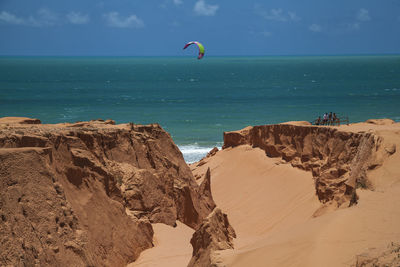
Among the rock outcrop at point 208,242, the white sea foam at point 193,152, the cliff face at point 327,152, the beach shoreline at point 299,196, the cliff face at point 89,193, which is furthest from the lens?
the white sea foam at point 193,152

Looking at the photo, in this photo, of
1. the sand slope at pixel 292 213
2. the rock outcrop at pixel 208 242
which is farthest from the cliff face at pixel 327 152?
the rock outcrop at pixel 208 242

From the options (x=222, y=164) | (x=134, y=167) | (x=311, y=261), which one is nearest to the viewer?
(x=311, y=261)

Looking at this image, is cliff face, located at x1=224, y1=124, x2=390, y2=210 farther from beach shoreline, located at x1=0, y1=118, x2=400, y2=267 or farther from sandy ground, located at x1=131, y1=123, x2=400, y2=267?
sandy ground, located at x1=131, y1=123, x2=400, y2=267

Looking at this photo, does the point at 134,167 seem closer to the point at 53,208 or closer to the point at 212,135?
the point at 53,208

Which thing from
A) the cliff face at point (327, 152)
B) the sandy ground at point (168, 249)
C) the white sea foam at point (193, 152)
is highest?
the cliff face at point (327, 152)

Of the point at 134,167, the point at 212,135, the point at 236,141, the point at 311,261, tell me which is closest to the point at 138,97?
the point at 212,135

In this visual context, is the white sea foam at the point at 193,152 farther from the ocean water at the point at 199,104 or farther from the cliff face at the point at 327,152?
the cliff face at the point at 327,152

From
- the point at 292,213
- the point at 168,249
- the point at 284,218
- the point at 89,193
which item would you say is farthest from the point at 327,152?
the point at 89,193
